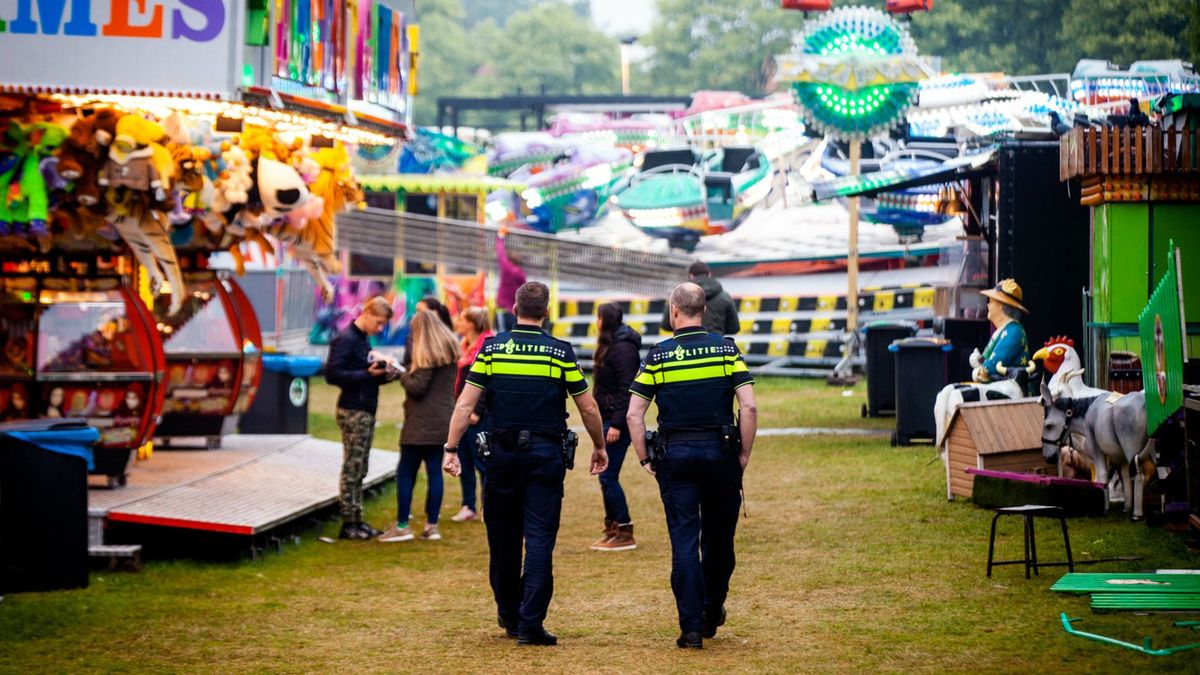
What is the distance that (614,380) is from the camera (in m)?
11.3

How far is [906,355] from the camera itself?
16500 mm

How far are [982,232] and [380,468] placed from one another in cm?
686

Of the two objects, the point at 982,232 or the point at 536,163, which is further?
the point at 536,163

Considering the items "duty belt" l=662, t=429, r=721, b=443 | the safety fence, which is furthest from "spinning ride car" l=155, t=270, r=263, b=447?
the safety fence

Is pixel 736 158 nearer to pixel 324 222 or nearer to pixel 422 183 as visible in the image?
pixel 422 183

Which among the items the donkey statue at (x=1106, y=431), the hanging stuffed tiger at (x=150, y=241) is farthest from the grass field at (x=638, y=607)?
the hanging stuffed tiger at (x=150, y=241)

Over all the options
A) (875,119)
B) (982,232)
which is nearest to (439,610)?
(982,232)

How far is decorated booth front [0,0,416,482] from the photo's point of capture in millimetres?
10531

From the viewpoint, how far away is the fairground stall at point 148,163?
1055 cm

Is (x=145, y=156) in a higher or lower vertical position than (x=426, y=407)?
higher

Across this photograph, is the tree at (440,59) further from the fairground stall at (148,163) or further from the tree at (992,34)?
the fairground stall at (148,163)

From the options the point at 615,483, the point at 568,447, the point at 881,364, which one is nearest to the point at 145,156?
the point at 615,483

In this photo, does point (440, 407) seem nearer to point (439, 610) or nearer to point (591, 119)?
point (439, 610)

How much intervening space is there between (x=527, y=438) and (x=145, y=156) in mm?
4966
